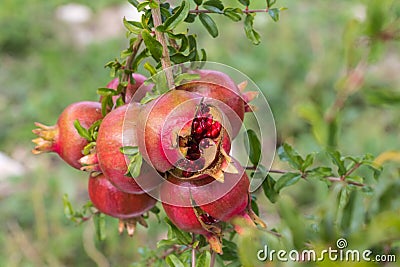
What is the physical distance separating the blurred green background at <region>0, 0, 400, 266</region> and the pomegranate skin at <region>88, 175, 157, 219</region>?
46.7 inches

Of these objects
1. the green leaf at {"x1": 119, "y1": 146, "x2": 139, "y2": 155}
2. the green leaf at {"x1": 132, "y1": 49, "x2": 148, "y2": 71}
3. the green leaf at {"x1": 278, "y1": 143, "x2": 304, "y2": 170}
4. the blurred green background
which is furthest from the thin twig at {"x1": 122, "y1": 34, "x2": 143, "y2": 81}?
the blurred green background

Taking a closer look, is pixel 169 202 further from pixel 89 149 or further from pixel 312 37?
pixel 312 37

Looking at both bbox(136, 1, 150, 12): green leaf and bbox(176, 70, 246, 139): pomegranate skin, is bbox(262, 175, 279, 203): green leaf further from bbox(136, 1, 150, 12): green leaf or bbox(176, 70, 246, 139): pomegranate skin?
bbox(136, 1, 150, 12): green leaf

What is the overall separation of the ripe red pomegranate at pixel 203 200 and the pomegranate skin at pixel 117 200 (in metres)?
0.07

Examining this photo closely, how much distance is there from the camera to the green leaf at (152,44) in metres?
0.58

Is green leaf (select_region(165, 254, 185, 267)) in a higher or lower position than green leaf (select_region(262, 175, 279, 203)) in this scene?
lower

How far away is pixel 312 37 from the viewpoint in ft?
9.73

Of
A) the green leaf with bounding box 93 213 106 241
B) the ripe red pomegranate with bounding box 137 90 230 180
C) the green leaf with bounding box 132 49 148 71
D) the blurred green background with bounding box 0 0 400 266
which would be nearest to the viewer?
the ripe red pomegranate with bounding box 137 90 230 180

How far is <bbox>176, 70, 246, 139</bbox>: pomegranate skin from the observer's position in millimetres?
603

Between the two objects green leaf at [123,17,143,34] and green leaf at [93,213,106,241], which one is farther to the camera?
green leaf at [93,213,106,241]

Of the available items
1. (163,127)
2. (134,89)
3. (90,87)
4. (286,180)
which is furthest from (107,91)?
(90,87)

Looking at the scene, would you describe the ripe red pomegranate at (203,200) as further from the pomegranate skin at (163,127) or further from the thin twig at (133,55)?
the thin twig at (133,55)

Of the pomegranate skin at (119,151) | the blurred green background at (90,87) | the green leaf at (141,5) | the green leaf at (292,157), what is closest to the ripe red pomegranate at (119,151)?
the pomegranate skin at (119,151)

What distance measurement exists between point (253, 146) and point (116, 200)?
0.58ft
